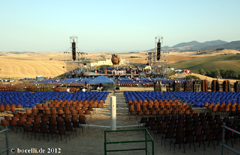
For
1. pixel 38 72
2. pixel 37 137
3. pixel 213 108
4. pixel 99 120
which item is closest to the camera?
pixel 37 137

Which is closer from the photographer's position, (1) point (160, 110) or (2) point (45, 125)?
(2) point (45, 125)

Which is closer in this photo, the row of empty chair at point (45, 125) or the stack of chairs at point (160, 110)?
the row of empty chair at point (45, 125)

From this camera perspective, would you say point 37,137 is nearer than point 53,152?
No

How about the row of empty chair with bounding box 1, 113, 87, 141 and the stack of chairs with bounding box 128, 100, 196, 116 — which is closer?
the row of empty chair with bounding box 1, 113, 87, 141

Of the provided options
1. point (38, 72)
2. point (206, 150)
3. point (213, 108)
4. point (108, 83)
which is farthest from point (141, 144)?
point (38, 72)

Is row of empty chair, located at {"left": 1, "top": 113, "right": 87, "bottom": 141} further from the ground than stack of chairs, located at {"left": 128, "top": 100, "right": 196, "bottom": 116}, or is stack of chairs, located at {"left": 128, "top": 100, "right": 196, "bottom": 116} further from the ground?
row of empty chair, located at {"left": 1, "top": 113, "right": 87, "bottom": 141}

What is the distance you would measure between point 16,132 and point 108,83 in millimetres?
17739

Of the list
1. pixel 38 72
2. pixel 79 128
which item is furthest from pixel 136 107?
pixel 38 72

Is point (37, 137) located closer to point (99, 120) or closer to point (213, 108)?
point (99, 120)

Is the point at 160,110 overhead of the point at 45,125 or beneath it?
beneath

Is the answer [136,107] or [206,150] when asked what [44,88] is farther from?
[206,150]

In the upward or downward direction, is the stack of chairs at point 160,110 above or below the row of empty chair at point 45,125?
below

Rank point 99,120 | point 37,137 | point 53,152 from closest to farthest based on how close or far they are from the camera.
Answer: point 53,152 < point 37,137 < point 99,120

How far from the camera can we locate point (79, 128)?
36.5 feet
